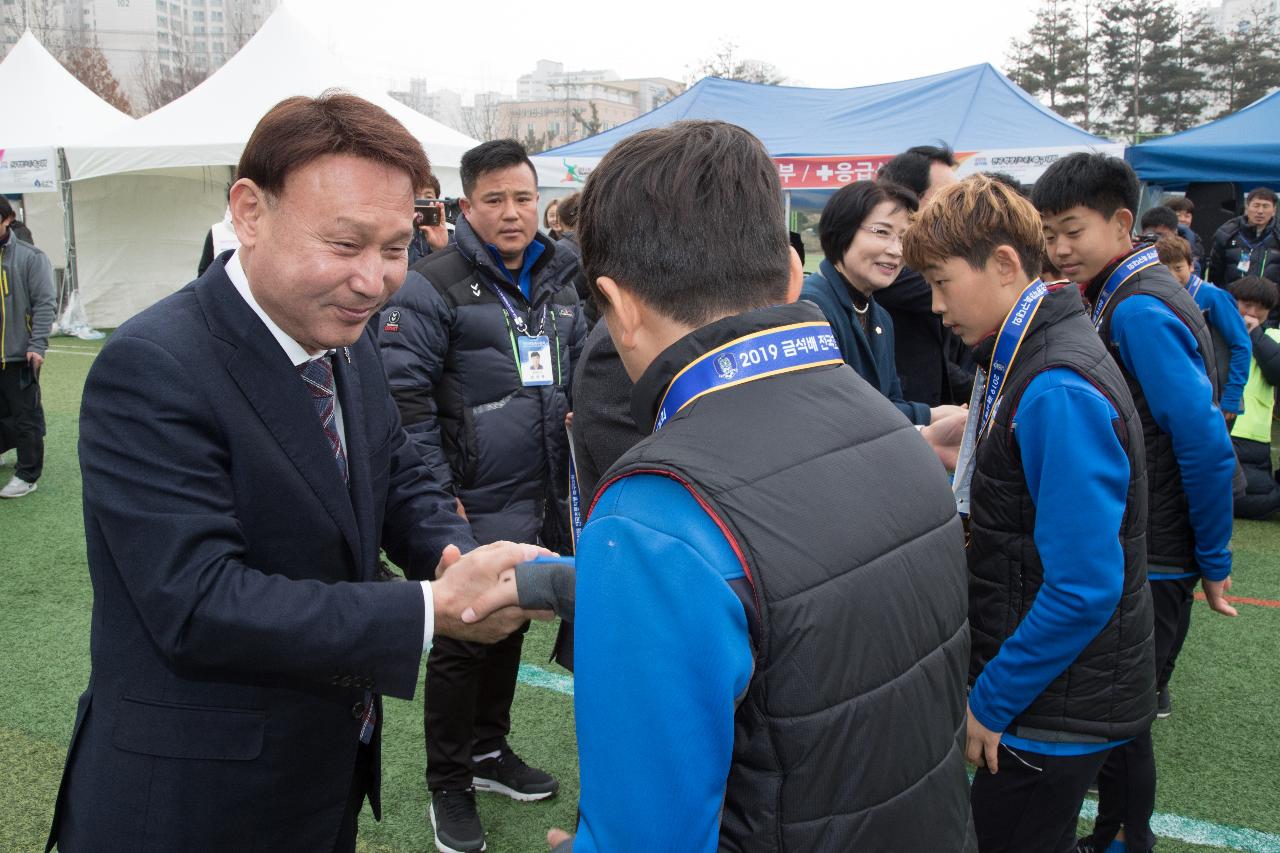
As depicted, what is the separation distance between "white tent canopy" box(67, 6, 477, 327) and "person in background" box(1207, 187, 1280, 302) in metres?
10.2

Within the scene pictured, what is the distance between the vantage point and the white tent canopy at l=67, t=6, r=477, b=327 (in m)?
14.5

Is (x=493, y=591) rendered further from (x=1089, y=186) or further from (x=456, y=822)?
(x=1089, y=186)

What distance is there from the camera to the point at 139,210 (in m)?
17.0

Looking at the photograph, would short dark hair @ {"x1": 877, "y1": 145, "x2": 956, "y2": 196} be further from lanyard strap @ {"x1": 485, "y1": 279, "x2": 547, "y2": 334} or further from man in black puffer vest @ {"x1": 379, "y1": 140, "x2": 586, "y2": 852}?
lanyard strap @ {"x1": 485, "y1": 279, "x2": 547, "y2": 334}

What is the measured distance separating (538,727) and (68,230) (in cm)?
1573

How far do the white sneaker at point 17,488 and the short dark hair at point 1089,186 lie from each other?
764cm

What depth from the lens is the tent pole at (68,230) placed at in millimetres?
15375

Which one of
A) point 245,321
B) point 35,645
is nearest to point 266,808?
point 245,321

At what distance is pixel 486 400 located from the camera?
362cm

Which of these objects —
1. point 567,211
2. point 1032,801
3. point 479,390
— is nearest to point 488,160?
point 479,390

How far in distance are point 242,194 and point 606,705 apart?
119 cm

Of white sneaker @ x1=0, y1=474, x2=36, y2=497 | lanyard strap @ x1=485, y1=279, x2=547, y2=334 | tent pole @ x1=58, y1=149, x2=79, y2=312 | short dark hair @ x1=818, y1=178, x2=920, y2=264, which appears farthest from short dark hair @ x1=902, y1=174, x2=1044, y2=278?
tent pole @ x1=58, y1=149, x2=79, y2=312

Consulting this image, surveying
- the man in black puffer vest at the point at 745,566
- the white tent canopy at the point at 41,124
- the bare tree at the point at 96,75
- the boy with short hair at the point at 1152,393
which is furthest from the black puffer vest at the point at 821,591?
the bare tree at the point at 96,75

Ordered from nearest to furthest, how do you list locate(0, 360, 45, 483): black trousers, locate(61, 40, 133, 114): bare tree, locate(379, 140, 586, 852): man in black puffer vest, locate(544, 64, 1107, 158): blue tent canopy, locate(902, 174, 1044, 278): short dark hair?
locate(902, 174, 1044, 278): short dark hair → locate(379, 140, 586, 852): man in black puffer vest → locate(0, 360, 45, 483): black trousers → locate(544, 64, 1107, 158): blue tent canopy → locate(61, 40, 133, 114): bare tree
